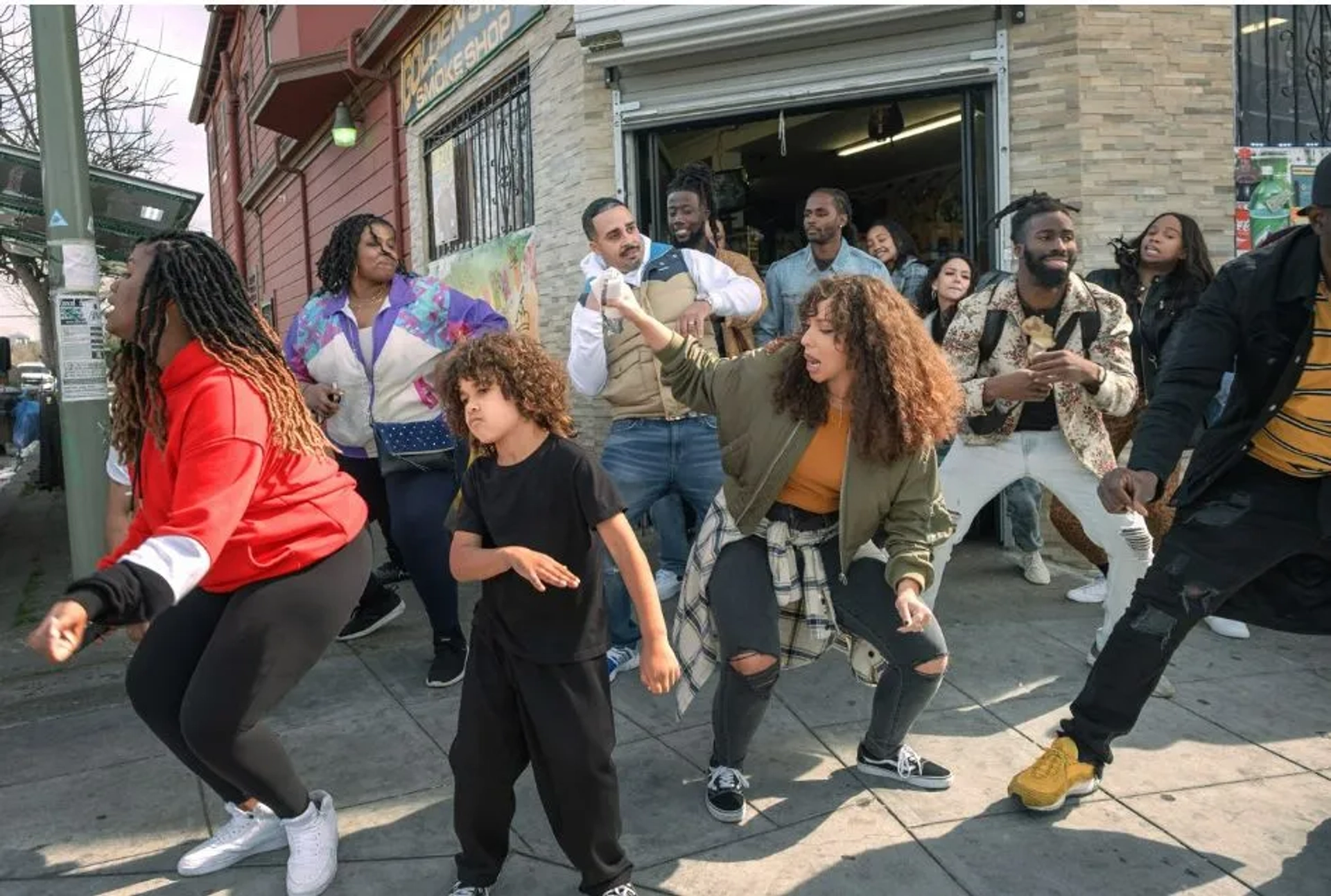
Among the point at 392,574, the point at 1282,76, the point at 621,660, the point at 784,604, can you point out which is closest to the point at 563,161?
the point at 392,574

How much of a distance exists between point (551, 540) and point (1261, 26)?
6076 millimetres

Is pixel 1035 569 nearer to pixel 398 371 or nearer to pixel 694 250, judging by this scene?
pixel 694 250

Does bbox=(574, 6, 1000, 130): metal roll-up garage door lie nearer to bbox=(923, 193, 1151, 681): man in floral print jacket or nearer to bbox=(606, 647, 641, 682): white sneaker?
bbox=(923, 193, 1151, 681): man in floral print jacket

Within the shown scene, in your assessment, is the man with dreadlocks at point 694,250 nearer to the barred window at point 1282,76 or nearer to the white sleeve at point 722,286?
the white sleeve at point 722,286

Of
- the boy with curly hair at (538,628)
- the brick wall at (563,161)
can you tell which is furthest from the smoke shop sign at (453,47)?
the boy with curly hair at (538,628)

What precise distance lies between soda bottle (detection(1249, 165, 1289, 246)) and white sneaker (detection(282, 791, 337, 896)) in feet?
19.7

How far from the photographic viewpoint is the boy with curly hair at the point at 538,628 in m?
2.56

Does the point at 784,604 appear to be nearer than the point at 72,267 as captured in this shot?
Yes

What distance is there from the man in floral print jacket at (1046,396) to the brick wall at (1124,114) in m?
1.96

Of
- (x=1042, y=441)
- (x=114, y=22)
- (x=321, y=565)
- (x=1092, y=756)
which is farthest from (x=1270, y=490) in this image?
(x=114, y=22)

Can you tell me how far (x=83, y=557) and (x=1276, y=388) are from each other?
5.13m

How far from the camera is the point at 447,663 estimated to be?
4348 millimetres

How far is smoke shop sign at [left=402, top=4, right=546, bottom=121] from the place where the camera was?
8.14 meters

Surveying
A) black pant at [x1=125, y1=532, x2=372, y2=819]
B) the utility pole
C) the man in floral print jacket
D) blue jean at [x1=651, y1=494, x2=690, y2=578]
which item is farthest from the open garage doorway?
black pant at [x1=125, y1=532, x2=372, y2=819]
